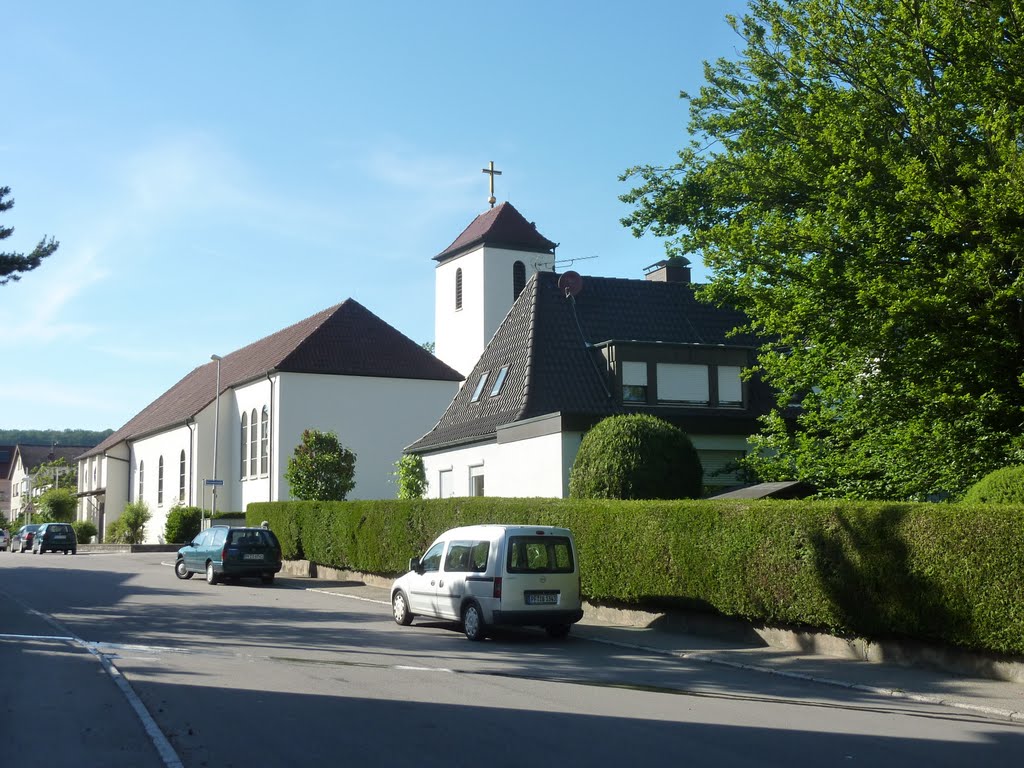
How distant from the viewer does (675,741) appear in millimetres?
8930

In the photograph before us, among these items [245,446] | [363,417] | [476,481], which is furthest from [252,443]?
[476,481]

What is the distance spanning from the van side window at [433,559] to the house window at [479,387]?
57.1 ft

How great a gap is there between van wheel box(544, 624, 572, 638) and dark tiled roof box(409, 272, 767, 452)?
1363cm

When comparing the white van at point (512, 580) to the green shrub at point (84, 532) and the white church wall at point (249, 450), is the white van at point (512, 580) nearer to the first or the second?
the white church wall at point (249, 450)

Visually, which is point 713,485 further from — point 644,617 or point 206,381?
point 206,381

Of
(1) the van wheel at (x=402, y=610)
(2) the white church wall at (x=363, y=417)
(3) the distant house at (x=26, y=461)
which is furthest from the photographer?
(3) the distant house at (x=26, y=461)

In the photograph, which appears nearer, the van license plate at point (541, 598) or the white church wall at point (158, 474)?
the van license plate at point (541, 598)

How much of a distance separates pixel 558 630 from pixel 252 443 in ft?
143

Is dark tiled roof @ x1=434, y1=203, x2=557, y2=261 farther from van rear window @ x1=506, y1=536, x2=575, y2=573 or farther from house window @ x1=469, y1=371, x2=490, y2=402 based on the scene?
van rear window @ x1=506, y1=536, x2=575, y2=573

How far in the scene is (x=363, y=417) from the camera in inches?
2229

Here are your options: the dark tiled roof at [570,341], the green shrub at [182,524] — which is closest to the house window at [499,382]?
the dark tiled roof at [570,341]

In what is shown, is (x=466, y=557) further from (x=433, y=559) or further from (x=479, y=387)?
(x=479, y=387)

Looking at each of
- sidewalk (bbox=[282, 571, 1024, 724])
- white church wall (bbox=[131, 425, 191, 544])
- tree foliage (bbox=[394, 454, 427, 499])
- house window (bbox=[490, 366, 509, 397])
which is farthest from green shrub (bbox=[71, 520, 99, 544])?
sidewalk (bbox=[282, 571, 1024, 724])

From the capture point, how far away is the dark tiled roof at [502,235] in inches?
2522
